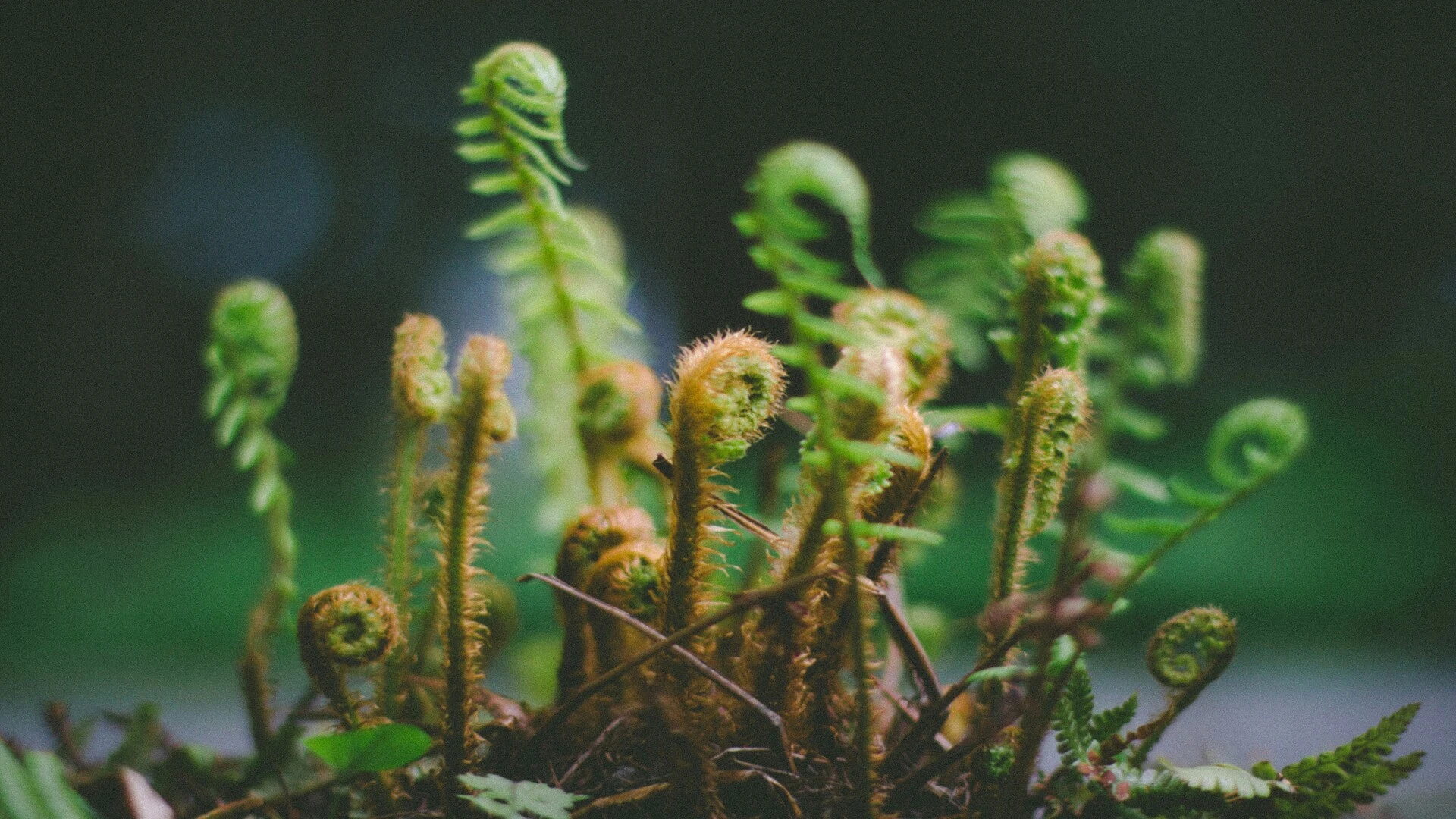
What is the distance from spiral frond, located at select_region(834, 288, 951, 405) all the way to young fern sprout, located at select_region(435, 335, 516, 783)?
217mm

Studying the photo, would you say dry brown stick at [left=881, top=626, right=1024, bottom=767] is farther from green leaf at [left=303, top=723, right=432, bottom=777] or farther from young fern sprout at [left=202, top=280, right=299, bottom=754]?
young fern sprout at [left=202, top=280, right=299, bottom=754]

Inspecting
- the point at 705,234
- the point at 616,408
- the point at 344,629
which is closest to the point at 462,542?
the point at 344,629

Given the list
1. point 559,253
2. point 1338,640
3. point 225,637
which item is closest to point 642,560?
point 559,253

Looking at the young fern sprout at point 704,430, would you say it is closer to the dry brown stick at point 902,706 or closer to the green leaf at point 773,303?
the green leaf at point 773,303

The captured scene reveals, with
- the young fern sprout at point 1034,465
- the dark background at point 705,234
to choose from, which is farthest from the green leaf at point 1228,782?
the dark background at point 705,234

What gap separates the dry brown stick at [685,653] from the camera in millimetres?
430

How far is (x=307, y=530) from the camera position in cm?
269

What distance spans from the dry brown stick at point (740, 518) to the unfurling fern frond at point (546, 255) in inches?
7.3

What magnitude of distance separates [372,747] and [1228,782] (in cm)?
43

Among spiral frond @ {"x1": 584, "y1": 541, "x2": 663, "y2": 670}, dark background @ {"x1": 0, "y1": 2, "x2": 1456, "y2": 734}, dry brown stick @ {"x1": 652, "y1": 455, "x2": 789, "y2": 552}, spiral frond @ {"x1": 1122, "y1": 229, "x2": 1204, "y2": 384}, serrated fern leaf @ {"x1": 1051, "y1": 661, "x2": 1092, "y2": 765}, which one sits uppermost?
dark background @ {"x1": 0, "y1": 2, "x2": 1456, "y2": 734}

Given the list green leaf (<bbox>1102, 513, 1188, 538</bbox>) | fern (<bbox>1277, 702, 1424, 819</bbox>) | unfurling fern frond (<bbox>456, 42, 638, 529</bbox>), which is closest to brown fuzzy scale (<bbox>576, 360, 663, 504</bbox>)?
unfurling fern frond (<bbox>456, 42, 638, 529</bbox>)

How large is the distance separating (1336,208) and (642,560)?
276 centimetres

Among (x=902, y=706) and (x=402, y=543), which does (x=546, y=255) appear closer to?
(x=402, y=543)

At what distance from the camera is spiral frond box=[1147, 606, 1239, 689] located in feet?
1.55
